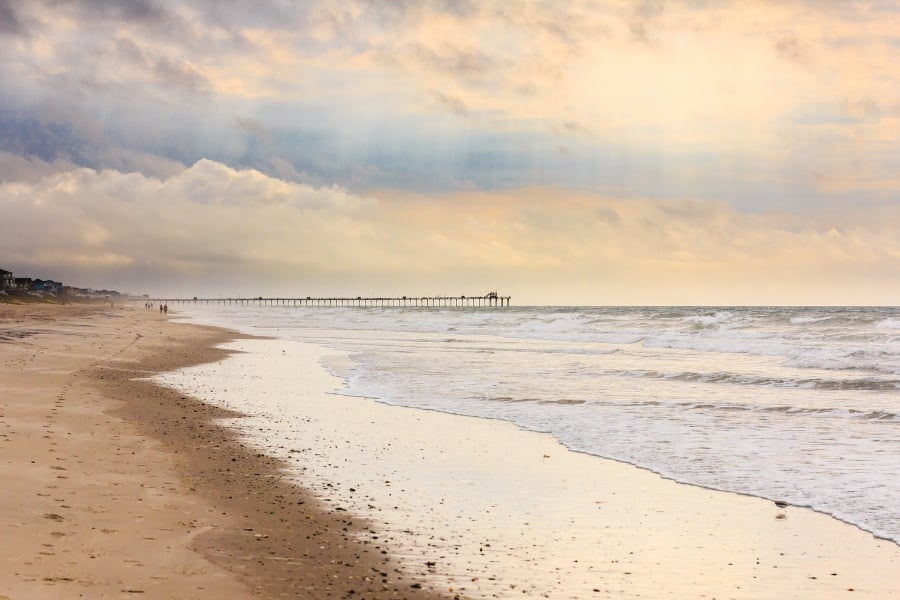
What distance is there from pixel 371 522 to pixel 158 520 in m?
2.06

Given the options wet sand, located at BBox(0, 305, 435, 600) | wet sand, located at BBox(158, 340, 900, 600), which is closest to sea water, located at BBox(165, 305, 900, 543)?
wet sand, located at BBox(158, 340, 900, 600)

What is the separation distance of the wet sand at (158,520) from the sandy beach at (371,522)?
0.03 metres

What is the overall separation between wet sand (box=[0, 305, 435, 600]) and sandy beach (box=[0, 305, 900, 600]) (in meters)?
0.03

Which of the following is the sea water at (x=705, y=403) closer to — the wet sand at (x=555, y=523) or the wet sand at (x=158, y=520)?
the wet sand at (x=555, y=523)

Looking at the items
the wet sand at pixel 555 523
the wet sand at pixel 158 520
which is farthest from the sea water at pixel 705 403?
the wet sand at pixel 158 520

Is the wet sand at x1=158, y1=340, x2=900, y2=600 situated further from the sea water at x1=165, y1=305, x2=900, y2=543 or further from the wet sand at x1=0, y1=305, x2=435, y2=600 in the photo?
the sea water at x1=165, y1=305, x2=900, y2=543

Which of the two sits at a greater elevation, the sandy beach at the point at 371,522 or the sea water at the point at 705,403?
the sea water at the point at 705,403

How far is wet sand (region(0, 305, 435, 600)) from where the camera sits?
19.9 ft

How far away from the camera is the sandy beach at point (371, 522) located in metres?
6.32

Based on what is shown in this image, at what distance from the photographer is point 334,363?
29703 millimetres

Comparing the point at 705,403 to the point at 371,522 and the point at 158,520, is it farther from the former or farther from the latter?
the point at 158,520

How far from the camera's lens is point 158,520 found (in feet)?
25.5

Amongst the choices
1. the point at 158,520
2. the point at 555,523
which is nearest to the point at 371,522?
the point at 555,523

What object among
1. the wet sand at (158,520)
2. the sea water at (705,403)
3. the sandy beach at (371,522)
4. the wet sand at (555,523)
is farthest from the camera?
the sea water at (705,403)
